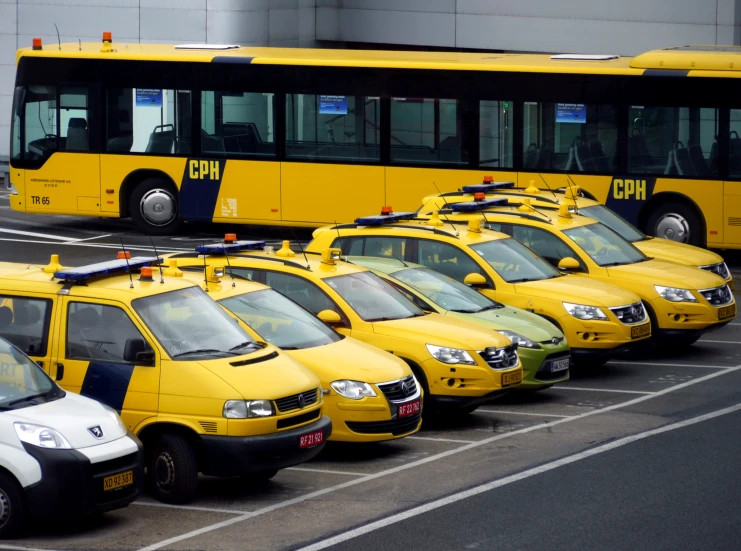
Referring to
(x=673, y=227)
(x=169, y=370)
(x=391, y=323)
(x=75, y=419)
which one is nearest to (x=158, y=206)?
(x=673, y=227)

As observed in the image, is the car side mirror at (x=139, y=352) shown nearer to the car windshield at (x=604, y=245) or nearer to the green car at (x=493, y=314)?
the green car at (x=493, y=314)

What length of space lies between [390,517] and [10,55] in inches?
1188

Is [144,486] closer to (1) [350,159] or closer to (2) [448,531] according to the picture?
(2) [448,531]

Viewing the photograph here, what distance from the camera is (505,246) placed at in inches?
638

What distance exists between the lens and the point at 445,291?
1465 cm

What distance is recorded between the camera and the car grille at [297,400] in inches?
403

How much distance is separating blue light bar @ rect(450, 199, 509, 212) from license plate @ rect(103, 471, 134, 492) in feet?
27.8

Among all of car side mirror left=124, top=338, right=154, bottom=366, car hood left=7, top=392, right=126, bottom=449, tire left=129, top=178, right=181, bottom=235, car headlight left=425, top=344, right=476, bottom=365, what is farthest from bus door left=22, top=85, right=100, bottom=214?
car hood left=7, top=392, right=126, bottom=449

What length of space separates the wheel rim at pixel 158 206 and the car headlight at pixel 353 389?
15.0 m

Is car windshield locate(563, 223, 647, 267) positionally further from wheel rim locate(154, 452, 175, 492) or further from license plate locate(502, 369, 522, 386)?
wheel rim locate(154, 452, 175, 492)

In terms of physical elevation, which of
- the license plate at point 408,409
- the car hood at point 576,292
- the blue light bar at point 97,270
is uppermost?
the blue light bar at point 97,270

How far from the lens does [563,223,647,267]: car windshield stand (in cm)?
1738

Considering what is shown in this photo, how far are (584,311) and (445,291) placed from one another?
1.73 m

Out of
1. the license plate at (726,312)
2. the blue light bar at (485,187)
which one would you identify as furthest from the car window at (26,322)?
the blue light bar at (485,187)
